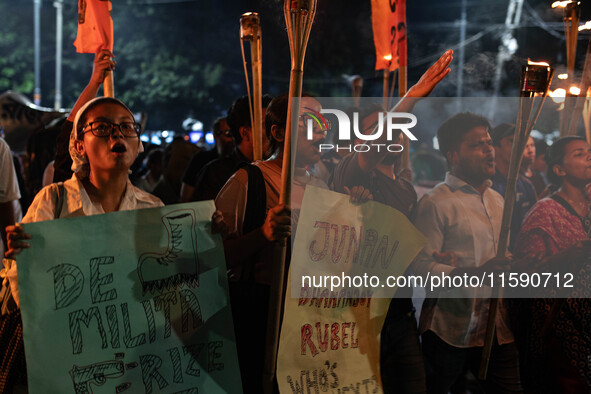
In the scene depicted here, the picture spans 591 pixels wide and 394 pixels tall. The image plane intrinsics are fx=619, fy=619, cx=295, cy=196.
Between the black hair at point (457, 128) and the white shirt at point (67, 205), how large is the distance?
149 centimetres

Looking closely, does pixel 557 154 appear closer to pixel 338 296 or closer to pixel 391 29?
pixel 391 29

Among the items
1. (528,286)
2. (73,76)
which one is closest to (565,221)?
(528,286)

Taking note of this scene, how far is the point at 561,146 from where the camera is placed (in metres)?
3.24

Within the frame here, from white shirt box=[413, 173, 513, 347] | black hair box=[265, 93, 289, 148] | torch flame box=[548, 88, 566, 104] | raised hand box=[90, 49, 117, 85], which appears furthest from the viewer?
torch flame box=[548, 88, 566, 104]

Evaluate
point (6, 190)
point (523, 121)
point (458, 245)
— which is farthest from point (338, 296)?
point (6, 190)

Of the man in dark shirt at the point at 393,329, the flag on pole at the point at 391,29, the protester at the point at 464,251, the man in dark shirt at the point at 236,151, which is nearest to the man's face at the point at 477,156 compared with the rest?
the protester at the point at 464,251

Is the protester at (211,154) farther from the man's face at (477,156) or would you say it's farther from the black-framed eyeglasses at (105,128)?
the black-framed eyeglasses at (105,128)

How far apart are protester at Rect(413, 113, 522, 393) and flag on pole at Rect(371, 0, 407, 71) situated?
85cm

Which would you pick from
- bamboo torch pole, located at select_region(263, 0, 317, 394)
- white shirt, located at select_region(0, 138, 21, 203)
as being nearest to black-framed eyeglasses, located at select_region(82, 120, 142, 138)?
bamboo torch pole, located at select_region(263, 0, 317, 394)

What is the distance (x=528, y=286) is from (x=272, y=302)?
1.36 metres

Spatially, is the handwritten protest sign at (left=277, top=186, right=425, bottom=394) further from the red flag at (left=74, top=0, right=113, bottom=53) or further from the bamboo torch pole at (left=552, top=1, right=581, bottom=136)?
the bamboo torch pole at (left=552, top=1, right=581, bottom=136)

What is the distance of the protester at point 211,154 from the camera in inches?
185

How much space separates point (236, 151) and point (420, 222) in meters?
1.34

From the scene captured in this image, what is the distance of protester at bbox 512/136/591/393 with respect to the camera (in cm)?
285
